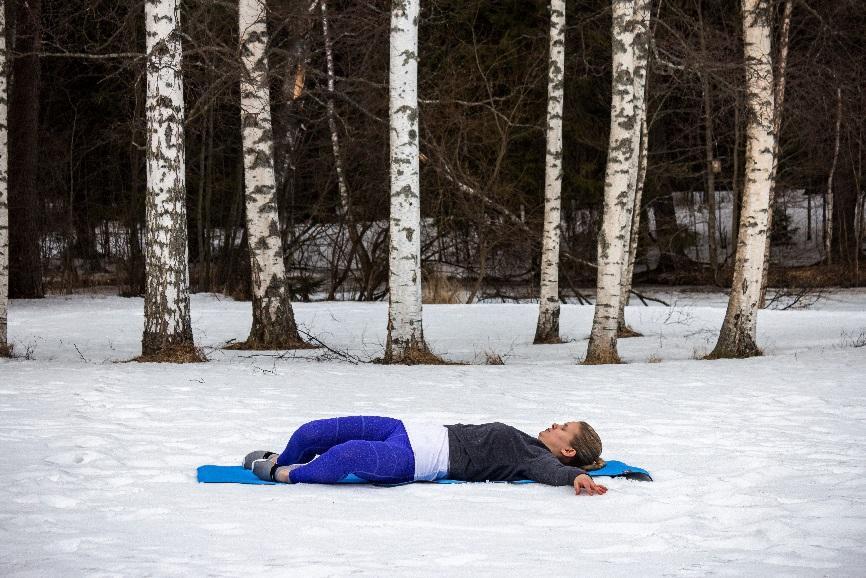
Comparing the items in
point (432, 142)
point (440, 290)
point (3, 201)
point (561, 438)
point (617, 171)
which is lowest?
point (561, 438)

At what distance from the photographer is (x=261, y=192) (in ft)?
40.6

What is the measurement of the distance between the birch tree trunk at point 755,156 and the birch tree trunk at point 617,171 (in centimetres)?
121

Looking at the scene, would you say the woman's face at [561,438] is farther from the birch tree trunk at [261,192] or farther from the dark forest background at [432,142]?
the dark forest background at [432,142]

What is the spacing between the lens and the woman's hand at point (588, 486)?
514 cm

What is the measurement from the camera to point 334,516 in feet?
15.2

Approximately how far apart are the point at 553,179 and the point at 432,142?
4905 millimetres

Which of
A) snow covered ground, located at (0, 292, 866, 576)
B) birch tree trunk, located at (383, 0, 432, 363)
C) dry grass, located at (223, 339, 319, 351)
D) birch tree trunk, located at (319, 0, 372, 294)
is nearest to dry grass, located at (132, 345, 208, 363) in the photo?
snow covered ground, located at (0, 292, 866, 576)

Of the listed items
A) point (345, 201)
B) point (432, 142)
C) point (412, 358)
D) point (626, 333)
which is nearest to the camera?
point (412, 358)

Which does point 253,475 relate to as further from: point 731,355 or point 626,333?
point 626,333

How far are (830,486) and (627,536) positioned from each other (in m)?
1.56

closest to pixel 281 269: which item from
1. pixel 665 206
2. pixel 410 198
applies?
pixel 410 198

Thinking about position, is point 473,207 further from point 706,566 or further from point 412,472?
point 706,566

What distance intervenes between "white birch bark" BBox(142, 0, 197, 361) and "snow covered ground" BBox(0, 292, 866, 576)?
0.74 meters

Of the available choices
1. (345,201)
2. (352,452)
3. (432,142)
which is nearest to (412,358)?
(352,452)
